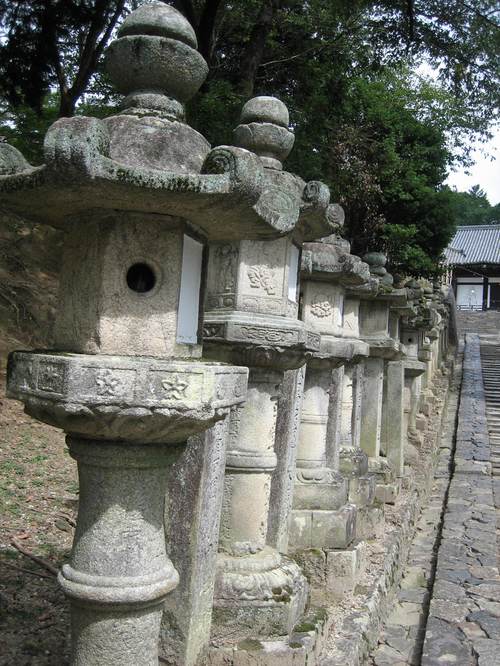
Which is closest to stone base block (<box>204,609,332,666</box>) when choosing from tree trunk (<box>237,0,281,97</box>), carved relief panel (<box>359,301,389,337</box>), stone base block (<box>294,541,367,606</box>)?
stone base block (<box>294,541,367,606</box>)

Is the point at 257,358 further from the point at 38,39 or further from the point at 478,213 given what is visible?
the point at 478,213

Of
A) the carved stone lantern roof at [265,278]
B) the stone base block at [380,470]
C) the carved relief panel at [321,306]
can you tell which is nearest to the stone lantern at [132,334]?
the carved stone lantern roof at [265,278]

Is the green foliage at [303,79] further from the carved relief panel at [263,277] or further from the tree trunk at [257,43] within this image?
the carved relief panel at [263,277]

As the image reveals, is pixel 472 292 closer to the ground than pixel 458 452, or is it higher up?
higher up

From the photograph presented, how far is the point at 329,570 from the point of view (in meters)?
4.92

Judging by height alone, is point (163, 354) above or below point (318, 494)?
above

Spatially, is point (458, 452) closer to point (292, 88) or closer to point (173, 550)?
point (292, 88)

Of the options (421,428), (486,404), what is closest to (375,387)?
(421,428)

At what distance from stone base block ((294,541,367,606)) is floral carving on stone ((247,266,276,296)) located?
88.6 inches

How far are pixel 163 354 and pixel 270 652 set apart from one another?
180 cm

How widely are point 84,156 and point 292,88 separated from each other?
11.1m

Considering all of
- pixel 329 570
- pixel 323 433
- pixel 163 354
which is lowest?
pixel 329 570

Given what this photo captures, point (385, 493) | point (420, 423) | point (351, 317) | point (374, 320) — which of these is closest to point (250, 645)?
point (351, 317)

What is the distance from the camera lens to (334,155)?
1373cm
